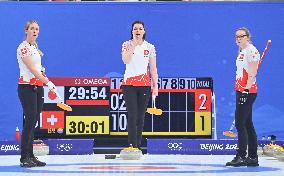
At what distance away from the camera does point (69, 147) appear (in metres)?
6.89

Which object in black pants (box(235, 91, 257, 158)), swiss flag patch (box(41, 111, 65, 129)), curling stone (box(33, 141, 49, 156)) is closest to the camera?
black pants (box(235, 91, 257, 158))

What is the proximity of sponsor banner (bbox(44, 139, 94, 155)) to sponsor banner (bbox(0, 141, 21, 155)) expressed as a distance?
1.22 ft

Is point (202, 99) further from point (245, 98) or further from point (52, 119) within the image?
point (245, 98)

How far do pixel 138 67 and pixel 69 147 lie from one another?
161cm

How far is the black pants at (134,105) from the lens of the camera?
589cm

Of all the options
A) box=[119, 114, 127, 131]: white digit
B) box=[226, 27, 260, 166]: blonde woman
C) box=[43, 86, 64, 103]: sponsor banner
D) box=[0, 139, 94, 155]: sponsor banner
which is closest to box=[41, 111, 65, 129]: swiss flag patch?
box=[43, 86, 64, 103]: sponsor banner

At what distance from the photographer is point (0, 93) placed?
24.9 ft

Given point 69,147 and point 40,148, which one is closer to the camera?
point 40,148

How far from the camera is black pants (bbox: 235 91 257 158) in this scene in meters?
5.15

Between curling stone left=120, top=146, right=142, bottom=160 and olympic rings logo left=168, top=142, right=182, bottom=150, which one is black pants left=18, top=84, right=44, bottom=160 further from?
olympic rings logo left=168, top=142, right=182, bottom=150

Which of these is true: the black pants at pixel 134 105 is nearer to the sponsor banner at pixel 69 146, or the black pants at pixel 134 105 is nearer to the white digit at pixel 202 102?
the sponsor banner at pixel 69 146

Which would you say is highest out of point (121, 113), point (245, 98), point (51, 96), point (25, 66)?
point (25, 66)

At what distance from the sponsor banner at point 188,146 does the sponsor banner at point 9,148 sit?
5.45ft

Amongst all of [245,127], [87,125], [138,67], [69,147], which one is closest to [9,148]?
[69,147]
